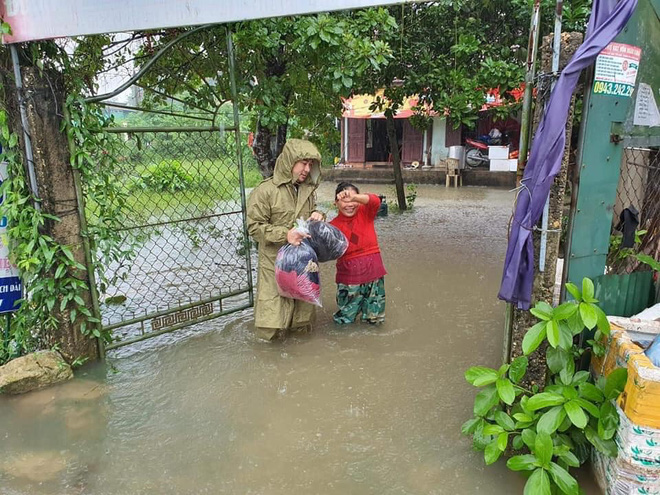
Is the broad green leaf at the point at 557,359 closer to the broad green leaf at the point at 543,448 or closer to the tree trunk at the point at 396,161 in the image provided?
the broad green leaf at the point at 543,448

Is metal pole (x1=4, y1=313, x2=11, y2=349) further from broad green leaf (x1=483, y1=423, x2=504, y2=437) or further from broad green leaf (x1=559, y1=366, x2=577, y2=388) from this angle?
broad green leaf (x1=559, y1=366, x2=577, y2=388)

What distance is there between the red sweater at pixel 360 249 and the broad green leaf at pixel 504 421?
6.42 feet

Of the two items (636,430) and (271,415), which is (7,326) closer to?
(271,415)

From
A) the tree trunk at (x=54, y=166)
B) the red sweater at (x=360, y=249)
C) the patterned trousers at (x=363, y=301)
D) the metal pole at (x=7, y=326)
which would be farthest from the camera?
the patterned trousers at (x=363, y=301)

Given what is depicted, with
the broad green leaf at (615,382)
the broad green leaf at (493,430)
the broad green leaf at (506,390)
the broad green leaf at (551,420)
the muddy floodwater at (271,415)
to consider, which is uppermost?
the broad green leaf at (615,382)

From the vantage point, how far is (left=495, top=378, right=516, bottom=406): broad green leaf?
7.47 feet

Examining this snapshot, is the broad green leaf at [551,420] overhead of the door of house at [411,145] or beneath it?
beneath

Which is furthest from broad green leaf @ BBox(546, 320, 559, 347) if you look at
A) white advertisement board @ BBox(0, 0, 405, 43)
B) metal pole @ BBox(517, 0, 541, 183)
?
white advertisement board @ BBox(0, 0, 405, 43)

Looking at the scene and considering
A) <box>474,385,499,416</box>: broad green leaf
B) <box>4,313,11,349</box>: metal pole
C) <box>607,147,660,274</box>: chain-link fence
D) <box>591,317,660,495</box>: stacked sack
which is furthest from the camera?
<box>4,313,11,349</box>: metal pole

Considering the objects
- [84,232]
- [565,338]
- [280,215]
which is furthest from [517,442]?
[84,232]

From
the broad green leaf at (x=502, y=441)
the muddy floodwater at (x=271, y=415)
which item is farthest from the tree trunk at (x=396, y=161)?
the broad green leaf at (x=502, y=441)

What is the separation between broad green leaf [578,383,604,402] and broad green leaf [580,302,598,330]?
324 millimetres

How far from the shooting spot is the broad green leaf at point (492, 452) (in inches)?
90.4

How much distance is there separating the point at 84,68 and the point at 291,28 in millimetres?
A: 1836
